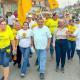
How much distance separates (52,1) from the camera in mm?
11617

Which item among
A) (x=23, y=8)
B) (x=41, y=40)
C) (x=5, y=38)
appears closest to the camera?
(x=5, y=38)

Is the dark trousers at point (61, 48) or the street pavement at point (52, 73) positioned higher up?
the dark trousers at point (61, 48)

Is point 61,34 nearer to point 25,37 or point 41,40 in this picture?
point 41,40

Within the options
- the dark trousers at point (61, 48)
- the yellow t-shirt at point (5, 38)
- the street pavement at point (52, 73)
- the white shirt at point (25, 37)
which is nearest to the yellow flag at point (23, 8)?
the white shirt at point (25, 37)

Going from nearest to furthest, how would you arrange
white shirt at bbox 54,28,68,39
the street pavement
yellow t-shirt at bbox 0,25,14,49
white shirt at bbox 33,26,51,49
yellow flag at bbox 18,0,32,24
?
yellow t-shirt at bbox 0,25,14,49
white shirt at bbox 33,26,51,49
the street pavement
white shirt at bbox 54,28,68,39
yellow flag at bbox 18,0,32,24

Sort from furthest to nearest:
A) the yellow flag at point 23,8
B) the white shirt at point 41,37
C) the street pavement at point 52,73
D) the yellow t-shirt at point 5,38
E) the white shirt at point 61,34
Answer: the yellow flag at point 23,8, the white shirt at point 61,34, the street pavement at point 52,73, the white shirt at point 41,37, the yellow t-shirt at point 5,38

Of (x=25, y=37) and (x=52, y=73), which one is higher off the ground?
(x=25, y=37)

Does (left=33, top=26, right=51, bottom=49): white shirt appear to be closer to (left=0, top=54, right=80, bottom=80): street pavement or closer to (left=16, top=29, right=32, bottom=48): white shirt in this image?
(left=16, top=29, right=32, bottom=48): white shirt

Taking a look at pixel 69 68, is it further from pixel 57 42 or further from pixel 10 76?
pixel 10 76

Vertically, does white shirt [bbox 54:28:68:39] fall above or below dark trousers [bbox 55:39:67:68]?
above

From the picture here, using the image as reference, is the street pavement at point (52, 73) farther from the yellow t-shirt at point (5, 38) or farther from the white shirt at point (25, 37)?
the yellow t-shirt at point (5, 38)

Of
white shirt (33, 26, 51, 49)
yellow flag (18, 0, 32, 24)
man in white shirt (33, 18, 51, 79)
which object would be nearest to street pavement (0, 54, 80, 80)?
man in white shirt (33, 18, 51, 79)

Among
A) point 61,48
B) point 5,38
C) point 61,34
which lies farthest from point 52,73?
point 5,38

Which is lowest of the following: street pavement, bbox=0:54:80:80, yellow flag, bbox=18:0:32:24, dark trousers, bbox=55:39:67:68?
street pavement, bbox=0:54:80:80
